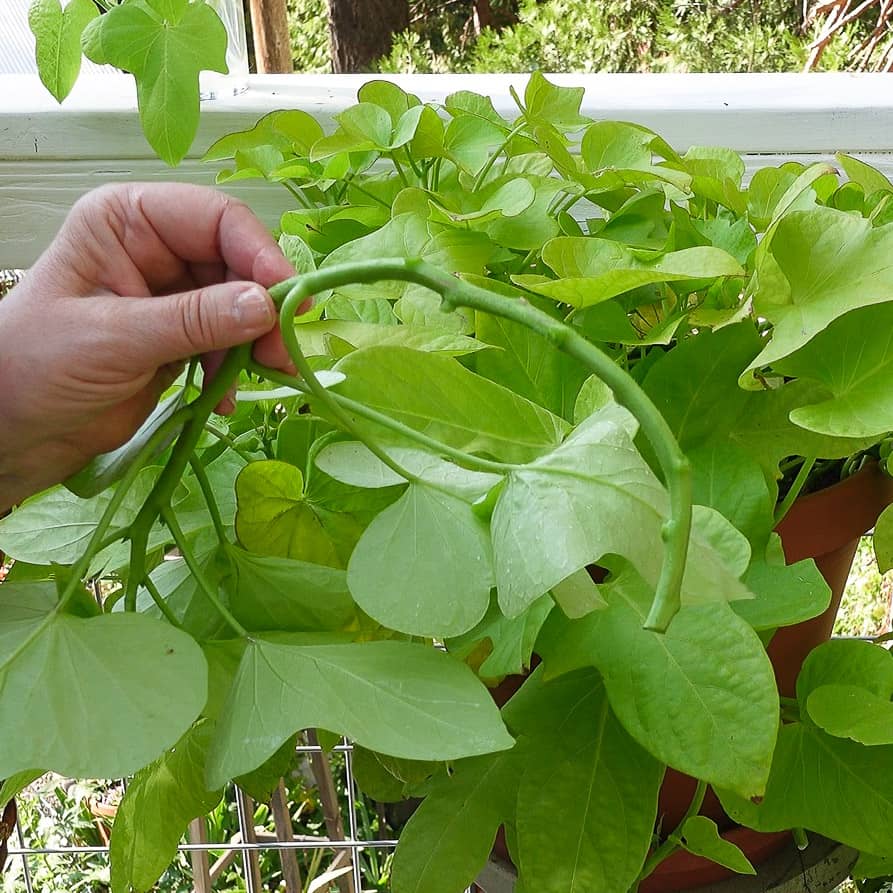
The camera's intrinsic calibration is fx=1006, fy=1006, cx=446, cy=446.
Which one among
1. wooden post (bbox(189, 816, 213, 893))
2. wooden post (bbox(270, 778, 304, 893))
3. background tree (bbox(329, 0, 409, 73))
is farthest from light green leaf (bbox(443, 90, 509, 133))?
background tree (bbox(329, 0, 409, 73))

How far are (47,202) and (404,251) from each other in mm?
381

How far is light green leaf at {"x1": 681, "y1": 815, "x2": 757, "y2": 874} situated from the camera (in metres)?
0.27

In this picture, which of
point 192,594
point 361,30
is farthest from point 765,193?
point 361,30

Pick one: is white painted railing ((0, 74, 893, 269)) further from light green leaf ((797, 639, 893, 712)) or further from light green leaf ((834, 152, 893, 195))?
light green leaf ((797, 639, 893, 712))

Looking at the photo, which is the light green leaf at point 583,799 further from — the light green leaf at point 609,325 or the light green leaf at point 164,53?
the light green leaf at point 164,53

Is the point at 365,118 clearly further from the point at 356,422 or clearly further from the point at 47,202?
the point at 47,202

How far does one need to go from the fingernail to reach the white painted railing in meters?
0.39

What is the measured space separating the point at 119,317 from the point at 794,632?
9.1 inches

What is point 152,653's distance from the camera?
0.20m

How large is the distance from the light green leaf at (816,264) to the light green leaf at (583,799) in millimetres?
100

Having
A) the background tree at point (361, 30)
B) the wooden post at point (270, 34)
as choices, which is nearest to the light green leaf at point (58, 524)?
the wooden post at point (270, 34)

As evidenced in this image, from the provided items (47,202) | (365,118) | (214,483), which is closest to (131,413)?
(214,483)

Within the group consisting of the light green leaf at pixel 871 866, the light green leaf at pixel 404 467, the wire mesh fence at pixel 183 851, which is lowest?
the wire mesh fence at pixel 183 851

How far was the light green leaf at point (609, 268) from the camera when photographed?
24 cm
